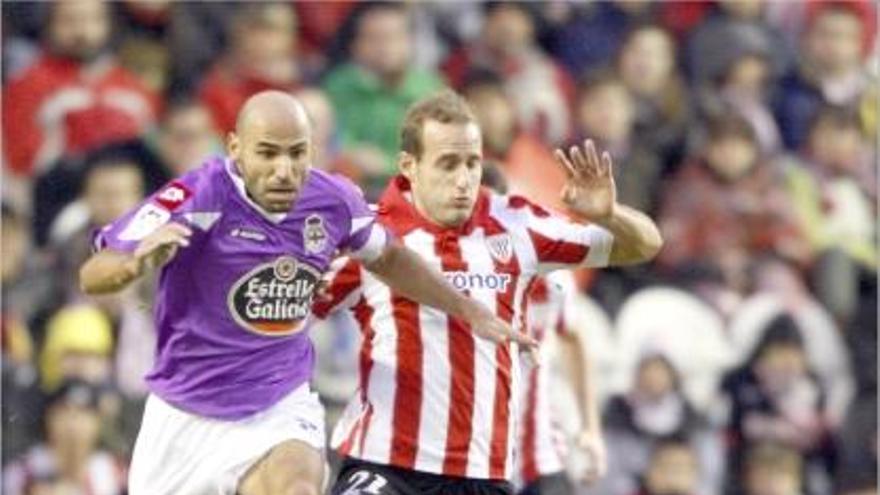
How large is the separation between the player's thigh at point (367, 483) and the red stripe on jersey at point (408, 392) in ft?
0.22

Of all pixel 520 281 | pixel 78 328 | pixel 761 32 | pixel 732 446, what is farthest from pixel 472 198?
pixel 761 32

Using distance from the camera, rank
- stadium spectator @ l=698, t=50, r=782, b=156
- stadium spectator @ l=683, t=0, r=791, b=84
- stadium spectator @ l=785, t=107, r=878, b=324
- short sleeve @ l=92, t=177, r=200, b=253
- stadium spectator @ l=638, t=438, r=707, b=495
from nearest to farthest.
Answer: short sleeve @ l=92, t=177, r=200, b=253
stadium spectator @ l=638, t=438, r=707, b=495
stadium spectator @ l=785, t=107, r=878, b=324
stadium spectator @ l=698, t=50, r=782, b=156
stadium spectator @ l=683, t=0, r=791, b=84

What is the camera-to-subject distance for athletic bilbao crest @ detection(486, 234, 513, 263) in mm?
10336

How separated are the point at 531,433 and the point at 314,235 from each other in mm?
2207

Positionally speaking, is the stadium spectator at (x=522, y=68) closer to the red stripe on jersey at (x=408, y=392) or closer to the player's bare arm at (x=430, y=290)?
the red stripe on jersey at (x=408, y=392)

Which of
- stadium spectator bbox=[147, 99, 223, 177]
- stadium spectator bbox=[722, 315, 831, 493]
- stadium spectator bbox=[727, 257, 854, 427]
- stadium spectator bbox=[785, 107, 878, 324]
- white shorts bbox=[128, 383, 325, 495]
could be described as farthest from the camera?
stadium spectator bbox=[785, 107, 878, 324]

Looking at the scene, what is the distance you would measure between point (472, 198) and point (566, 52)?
641 centimetres

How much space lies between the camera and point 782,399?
1582cm

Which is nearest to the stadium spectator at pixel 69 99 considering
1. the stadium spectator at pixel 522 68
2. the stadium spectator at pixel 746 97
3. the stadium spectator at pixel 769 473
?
the stadium spectator at pixel 522 68

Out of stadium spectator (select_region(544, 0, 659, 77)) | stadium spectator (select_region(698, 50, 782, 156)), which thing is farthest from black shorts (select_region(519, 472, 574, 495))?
stadium spectator (select_region(698, 50, 782, 156))

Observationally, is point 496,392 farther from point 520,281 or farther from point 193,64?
point 193,64

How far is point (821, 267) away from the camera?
16297 mm

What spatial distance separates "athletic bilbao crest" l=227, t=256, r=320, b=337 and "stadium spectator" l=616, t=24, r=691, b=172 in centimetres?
668

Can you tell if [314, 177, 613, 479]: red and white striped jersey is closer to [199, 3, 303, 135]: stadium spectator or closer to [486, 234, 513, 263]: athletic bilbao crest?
[486, 234, 513, 263]: athletic bilbao crest
